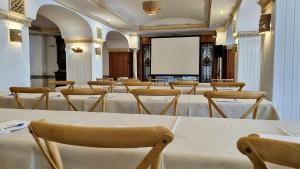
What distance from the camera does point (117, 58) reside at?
13.0 metres

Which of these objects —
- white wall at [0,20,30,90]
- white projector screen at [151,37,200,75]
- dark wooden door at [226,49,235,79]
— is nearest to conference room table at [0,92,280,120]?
white wall at [0,20,30,90]

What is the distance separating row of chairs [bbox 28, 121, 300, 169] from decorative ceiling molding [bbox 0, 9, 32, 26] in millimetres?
4436

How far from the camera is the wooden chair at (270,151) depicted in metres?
0.59

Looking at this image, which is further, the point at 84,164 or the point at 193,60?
the point at 193,60

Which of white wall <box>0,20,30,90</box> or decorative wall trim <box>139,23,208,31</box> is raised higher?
decorative wall trim <box>139,23,208,31</box>

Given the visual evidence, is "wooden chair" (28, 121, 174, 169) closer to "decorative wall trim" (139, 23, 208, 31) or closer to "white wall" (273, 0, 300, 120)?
"white wall" (273, 0, 300, 120)

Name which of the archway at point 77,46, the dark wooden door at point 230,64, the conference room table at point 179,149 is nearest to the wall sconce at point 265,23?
the conference room table at point 179,149

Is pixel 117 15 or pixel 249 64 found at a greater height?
pixel 117 15

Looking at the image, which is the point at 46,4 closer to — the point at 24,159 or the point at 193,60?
the point at 24,159

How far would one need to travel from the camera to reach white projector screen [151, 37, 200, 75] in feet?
39.7

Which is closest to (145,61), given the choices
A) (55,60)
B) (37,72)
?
(55,60)

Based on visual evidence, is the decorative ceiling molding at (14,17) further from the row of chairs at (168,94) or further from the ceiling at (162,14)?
the row of chairs at (168,94)

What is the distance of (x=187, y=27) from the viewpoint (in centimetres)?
1049

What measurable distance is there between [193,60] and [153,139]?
11666 millimetres
